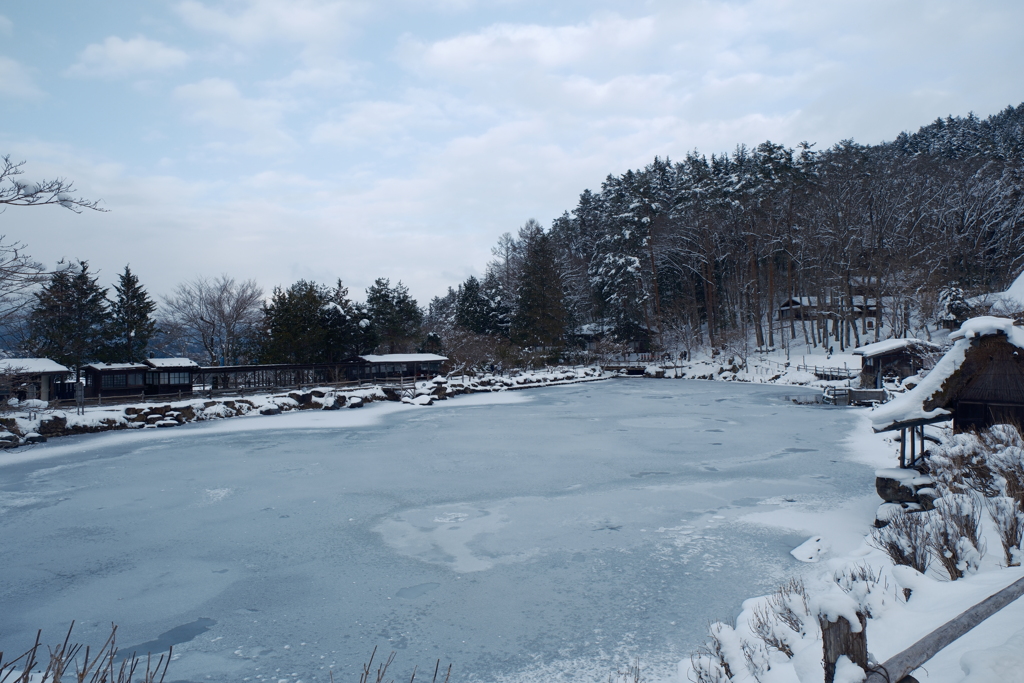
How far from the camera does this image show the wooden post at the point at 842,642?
98.9 inches

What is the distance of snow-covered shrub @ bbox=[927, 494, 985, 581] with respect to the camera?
5410mm

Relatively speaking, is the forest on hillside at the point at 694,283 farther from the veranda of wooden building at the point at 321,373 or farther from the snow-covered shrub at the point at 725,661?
the snow-covered shrub at the point at 725,661

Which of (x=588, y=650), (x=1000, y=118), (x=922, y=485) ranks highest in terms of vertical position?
(x=1000, y=118)

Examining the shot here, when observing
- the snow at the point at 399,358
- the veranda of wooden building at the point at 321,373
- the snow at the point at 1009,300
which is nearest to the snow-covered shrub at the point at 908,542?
the snow at the point at 1009,300

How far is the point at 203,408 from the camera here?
81.1 feet

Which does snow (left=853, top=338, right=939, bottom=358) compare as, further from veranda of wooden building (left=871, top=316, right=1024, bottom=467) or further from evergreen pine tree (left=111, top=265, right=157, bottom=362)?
evergreen pine tree (left=111, top=265, right=157, bottom=362)

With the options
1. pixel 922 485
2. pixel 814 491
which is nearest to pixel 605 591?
pixel 922 485

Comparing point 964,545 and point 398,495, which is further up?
point 964,545

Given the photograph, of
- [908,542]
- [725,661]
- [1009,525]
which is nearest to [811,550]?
[908,542]

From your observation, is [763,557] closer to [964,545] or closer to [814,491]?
[964,545]

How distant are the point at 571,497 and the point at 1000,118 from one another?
244 feet

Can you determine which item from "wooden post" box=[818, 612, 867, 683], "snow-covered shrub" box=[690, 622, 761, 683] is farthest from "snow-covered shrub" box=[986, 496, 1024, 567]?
"wooden post" box=[818, 612, 867, 683]

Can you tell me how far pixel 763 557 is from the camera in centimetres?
773

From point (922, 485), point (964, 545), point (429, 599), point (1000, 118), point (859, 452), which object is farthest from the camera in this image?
point (1000, 118)
